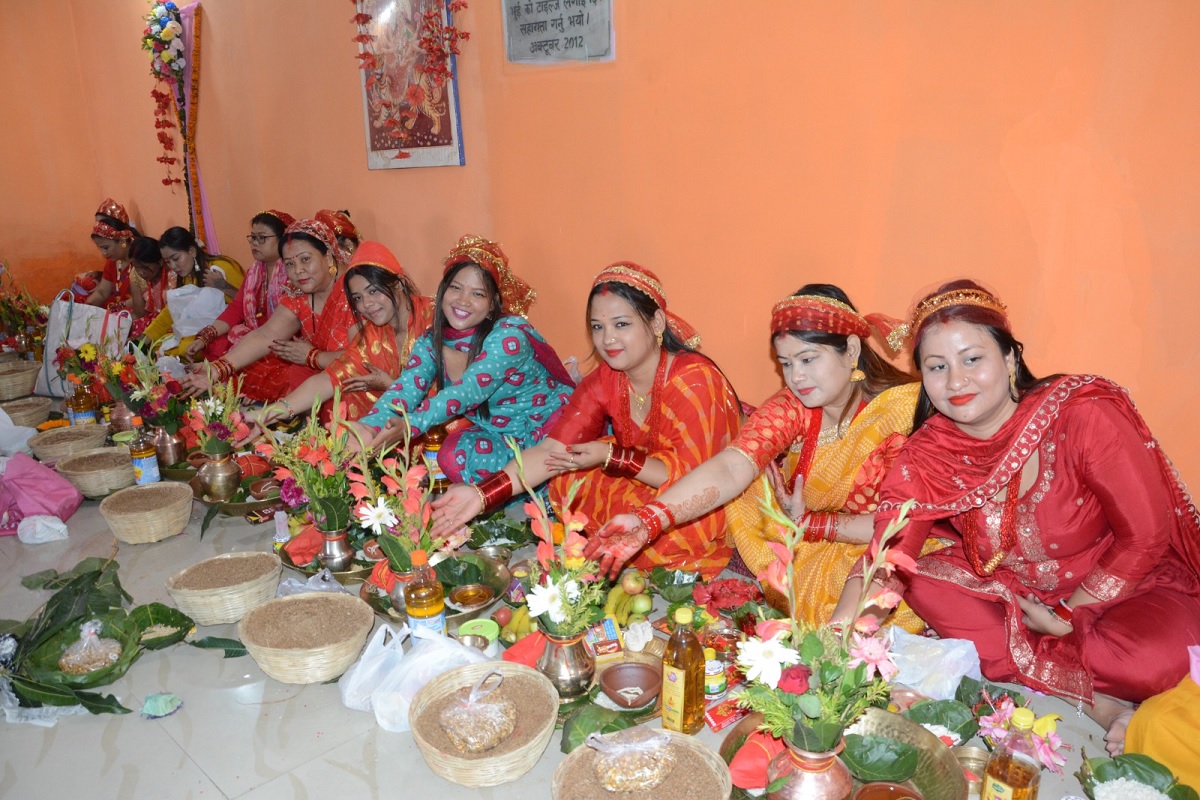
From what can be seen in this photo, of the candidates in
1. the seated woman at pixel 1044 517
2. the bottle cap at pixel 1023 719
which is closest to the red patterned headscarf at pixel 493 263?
the seated woman at pixel 1044 517

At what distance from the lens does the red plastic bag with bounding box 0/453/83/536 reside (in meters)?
3.31

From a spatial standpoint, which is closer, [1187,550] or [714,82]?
[1187,550]

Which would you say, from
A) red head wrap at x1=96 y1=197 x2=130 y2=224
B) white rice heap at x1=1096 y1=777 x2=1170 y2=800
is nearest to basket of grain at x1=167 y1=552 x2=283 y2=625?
white rice heap at x1=1096 y1=777 x2=1170 y2=800

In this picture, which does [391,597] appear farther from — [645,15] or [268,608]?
[645,15]

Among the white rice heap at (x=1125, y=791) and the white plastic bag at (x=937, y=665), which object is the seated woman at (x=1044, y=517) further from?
the white rice heap at (x=1125, y=791)

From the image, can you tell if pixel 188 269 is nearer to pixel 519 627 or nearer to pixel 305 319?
pixel 305 319

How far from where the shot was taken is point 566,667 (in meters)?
2.01

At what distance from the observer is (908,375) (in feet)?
8.45

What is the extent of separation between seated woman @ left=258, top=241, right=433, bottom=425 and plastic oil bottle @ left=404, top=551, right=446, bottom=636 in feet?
5.52

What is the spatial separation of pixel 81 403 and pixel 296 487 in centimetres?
252

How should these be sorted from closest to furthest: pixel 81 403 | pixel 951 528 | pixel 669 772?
pixel 669 772 → pixel 951 528 → pixel 81 403

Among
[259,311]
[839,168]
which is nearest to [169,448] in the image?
[259,311]

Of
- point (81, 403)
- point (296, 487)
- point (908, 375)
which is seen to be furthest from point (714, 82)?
point (81, 403)

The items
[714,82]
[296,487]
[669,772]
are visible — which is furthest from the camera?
[714,82]
